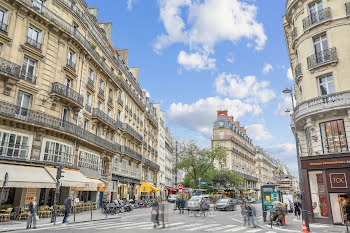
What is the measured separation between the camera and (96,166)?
27234mm

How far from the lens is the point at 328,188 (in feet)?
51.8

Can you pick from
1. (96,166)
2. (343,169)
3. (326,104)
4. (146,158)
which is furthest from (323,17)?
(146,158)

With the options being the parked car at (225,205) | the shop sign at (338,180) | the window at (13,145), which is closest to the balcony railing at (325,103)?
A: the shop sign at (338,180)

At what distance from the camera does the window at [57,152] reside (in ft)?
65.8

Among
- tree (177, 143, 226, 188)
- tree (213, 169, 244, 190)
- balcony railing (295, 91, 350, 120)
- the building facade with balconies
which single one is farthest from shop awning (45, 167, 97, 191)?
the building facade with balconies

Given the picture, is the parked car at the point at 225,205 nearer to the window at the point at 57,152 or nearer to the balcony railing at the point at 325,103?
the balcony railing at the point at 325,103

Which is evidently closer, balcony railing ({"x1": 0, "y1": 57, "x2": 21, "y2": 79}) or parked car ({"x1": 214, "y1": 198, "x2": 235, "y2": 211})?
balcony railing ({"x1": 0, "y1": 57, "x2": 21, "y2": 79})

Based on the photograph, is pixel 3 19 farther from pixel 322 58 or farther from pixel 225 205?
pixel 225 205

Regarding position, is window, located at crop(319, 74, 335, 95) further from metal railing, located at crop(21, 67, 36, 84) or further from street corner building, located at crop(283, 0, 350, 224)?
metal railing, located at crop(21, 67, 36, 84)

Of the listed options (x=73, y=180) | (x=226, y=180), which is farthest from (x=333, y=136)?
(x=226, y=180)

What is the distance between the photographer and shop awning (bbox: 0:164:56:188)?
15.4 metres

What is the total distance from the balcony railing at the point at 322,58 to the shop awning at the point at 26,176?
1952 cm

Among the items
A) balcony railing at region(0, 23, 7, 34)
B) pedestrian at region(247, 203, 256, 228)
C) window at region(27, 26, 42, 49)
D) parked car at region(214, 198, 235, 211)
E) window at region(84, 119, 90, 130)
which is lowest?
parked car at region(214, 198, 235, 211)

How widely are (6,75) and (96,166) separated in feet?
42.8
